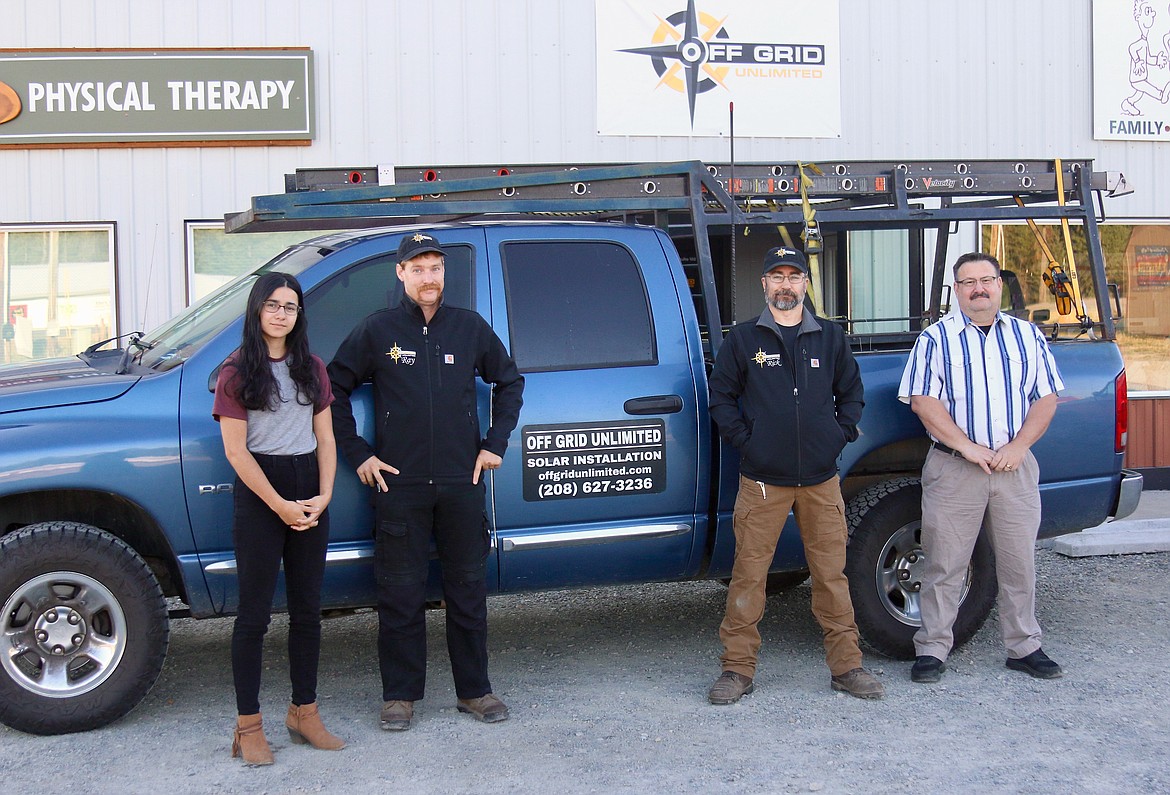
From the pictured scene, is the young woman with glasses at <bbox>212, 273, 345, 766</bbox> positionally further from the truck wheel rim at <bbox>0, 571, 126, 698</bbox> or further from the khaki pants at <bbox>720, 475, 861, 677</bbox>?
the khaki pants at <bbox>720, 475, 861, 677</bbox>

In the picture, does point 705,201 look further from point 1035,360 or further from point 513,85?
point 513,85

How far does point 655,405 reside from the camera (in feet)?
16.3

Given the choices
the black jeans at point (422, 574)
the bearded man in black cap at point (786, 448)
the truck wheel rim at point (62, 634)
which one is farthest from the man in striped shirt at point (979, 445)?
the truck wheel rim at point (62, 634)

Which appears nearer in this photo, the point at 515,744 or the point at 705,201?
the point at 515,744

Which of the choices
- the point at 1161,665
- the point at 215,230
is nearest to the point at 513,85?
the point at 215,230

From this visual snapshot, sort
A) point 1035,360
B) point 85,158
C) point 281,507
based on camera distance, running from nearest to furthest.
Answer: point 281,507 → point 1035,360 → point 85,158

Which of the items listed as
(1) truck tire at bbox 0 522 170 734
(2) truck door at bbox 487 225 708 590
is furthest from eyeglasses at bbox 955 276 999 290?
(1) truck tire at bbox 0 522 170 734

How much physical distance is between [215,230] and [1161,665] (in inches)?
275

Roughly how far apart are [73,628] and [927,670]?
11.1 ft

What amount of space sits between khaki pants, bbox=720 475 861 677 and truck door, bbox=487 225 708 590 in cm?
28

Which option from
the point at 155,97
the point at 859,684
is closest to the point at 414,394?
the point at 859,684

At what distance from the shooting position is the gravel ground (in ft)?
13.3

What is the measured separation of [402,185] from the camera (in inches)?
199

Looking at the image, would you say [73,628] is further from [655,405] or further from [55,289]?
[55,289]
